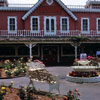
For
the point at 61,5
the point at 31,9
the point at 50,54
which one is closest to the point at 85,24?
the point at 61,5

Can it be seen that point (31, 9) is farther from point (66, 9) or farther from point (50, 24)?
point (66, 9)

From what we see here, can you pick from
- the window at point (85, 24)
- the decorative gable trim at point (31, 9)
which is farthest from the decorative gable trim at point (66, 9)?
the decorative gable trim at point (31, 9)

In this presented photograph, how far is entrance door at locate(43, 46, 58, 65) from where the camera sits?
28.1 meters

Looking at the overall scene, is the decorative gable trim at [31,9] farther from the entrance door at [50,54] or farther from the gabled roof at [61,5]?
the entrance door at [50,54]

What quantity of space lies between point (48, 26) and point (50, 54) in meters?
3.94

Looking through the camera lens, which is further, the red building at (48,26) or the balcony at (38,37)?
the red building at (48,26)

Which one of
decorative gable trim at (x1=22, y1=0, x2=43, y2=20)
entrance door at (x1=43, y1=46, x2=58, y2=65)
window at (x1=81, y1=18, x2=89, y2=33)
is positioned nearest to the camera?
decorative gable trim at (x1=22, y1=0, x2=43, y2=20)

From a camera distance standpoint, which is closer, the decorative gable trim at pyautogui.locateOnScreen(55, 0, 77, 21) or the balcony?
the balcony

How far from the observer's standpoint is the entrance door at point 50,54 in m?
28.1

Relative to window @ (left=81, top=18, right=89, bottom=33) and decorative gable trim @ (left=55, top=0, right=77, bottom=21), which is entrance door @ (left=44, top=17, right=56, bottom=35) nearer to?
decorative gable trim @ (left=55, top=0, right=77, bottom=21)

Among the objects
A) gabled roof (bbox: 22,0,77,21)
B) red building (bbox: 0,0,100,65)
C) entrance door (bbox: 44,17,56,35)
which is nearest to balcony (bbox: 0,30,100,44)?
red building (bbox: 0,0,100,65)

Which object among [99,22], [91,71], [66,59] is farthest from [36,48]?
[91,71]

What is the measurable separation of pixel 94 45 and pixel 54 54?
556 cm

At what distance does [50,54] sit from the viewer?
28.3 meters
